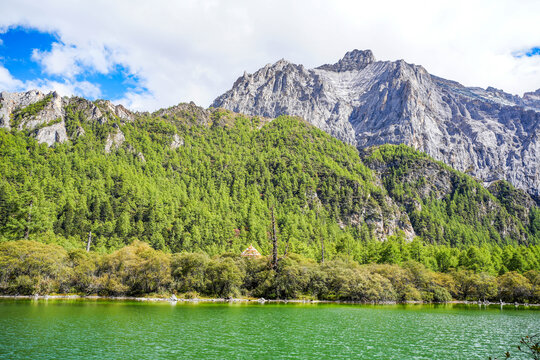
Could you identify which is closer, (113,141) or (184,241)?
(184,241)

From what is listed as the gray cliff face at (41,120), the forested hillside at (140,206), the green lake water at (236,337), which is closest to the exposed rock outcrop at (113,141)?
the gray cliff face at (41,120)

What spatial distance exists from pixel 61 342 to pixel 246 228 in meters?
123

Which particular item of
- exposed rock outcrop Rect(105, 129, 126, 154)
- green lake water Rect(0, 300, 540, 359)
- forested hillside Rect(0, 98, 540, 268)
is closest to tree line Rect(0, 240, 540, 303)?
forested hillside Rect(0, 98, 540, 268)

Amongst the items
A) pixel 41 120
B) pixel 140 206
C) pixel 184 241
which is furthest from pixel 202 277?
pixel 41 120

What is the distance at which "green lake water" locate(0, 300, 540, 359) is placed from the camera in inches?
1053

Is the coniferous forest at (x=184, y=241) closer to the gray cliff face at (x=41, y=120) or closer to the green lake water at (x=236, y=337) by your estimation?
the gray cliff face at (x=41, y=120)

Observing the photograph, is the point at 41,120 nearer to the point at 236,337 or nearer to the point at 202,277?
the point at 202,277

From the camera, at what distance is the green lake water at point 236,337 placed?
26750 millimetres

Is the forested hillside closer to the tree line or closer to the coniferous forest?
the coniferous forest

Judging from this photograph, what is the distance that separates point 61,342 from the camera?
27.9 metres

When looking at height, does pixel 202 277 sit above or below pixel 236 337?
above

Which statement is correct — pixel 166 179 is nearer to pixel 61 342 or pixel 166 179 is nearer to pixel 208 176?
pixel 208 176

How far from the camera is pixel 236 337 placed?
32875 mm

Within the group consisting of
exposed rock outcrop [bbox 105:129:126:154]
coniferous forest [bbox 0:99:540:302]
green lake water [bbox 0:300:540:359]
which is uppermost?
exposed rock outcrop [bbox 105:129:126:154]
